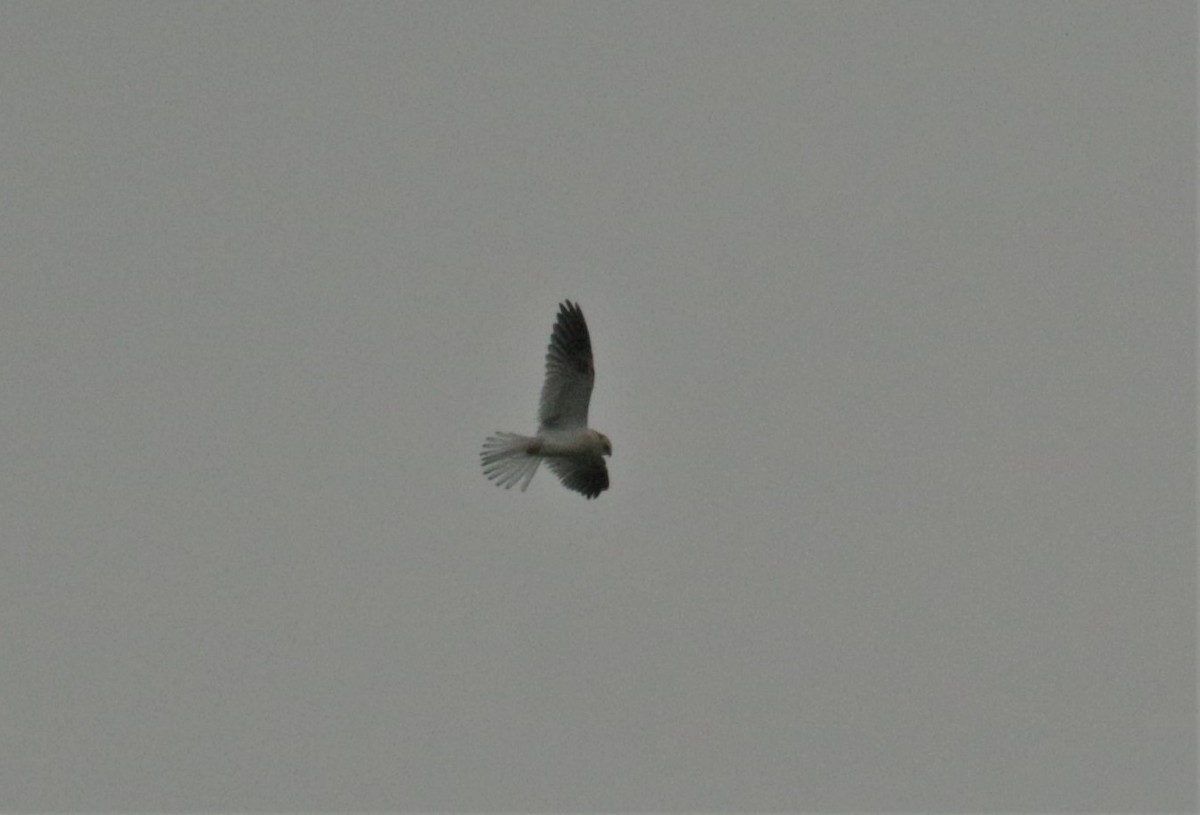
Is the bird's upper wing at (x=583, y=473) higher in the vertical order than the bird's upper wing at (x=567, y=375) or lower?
lower

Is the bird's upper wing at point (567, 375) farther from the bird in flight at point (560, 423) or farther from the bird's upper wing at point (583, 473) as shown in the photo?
the bird's upper wing at point (583, 473)

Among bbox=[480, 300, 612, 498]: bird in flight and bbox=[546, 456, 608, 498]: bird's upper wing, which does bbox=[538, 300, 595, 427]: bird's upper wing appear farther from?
bbox=[546, 456, 608, 498]: bird's upper wing

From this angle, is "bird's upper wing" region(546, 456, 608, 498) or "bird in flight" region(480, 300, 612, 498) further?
"bird's upper wing" region(546, 456, 608, 498)

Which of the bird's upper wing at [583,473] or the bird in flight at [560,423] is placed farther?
the bird's upper wing at [583,473]

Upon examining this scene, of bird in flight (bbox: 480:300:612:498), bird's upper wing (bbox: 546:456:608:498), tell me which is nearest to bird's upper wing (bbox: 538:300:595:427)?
bird in flight (bbox: 480:300:612:498)

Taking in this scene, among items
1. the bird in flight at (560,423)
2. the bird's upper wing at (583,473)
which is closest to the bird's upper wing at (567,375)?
the bird in flight at (560,423)
